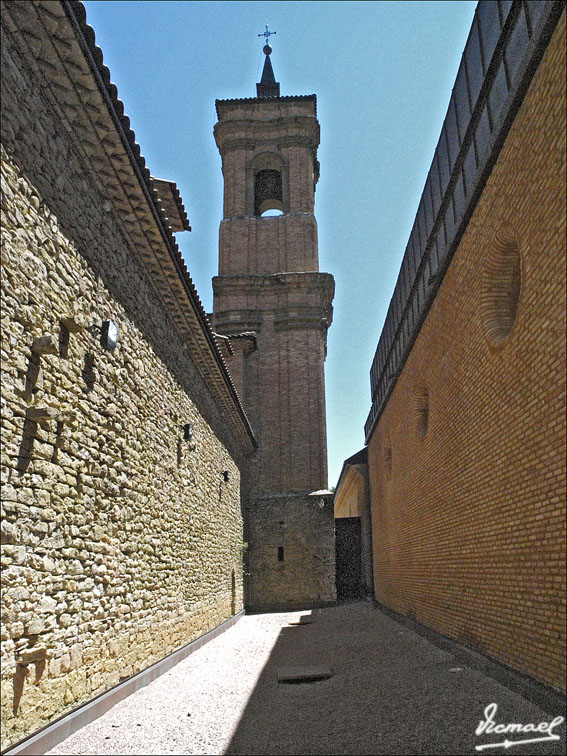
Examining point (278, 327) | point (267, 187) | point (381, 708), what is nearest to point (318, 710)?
point (381, 708)

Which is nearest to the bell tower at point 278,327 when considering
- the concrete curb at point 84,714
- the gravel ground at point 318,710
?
the gravel ground at point 318,710

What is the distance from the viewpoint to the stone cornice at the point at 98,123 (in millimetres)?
4824

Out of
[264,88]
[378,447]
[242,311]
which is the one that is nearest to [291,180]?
[242,311]

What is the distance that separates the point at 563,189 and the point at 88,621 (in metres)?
5.55

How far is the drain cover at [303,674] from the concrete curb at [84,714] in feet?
5.17

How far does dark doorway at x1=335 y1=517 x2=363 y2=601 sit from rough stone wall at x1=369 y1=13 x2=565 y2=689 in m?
11.0

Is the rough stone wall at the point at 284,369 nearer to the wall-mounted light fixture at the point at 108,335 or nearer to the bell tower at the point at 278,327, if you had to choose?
the bell tower at the point at 278,327

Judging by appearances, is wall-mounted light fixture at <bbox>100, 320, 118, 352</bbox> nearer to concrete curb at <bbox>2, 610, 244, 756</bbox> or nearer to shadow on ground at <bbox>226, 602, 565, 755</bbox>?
concrete curb at <bbox>2, 610, 244, 756</bbox>

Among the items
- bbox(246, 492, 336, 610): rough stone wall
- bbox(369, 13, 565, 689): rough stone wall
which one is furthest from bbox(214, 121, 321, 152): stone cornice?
bbox(369, 13, 565, 689): rough stone wall

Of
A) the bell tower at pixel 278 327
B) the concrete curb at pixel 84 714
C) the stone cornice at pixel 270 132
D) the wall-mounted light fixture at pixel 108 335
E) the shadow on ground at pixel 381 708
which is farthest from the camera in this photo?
the stone cornice at pixel 270 132

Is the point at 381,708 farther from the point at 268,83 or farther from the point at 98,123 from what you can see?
the point at 268,83

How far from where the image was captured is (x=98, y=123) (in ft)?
19.2

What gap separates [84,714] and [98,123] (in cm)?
539

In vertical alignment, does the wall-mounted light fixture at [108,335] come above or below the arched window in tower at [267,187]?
below
